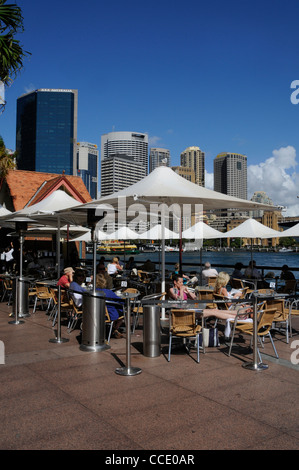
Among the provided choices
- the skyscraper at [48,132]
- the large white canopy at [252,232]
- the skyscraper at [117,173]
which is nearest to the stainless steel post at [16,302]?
the large white canopy at [252,232]

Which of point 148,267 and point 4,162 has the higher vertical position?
point 4,162

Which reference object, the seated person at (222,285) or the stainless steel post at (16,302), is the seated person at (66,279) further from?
the seated person at (222,285)

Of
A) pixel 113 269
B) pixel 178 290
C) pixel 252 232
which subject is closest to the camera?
pixel 178 290

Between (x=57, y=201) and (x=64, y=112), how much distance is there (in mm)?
182160

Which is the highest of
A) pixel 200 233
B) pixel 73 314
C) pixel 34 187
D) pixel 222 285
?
pixel 34 187

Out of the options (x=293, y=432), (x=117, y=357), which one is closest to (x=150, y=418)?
(x=293, y=432)

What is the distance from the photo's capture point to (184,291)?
28.4 ft

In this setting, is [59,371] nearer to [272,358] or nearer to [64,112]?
[272,358]

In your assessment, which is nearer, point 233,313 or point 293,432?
point 293,432

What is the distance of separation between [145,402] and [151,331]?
206 cm

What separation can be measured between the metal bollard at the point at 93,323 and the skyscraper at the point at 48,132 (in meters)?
173

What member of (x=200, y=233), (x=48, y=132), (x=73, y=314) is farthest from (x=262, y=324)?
(x=48, y=132)

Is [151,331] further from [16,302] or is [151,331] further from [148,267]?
[148,267]

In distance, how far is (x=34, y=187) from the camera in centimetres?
2659
